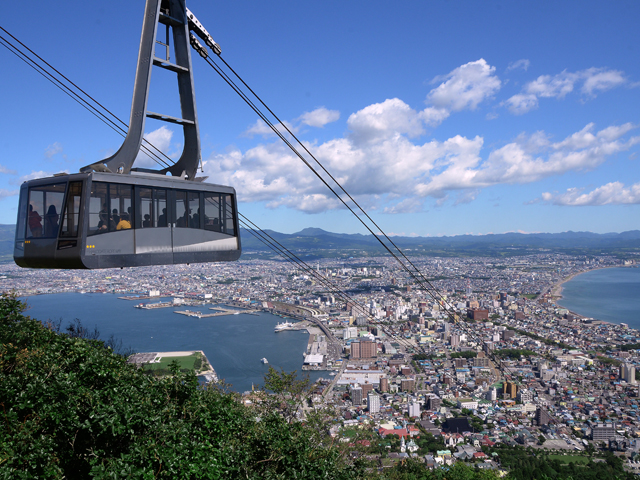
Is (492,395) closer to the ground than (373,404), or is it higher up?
closer to the ground

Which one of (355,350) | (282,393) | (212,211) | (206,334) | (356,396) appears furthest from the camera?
(206,334)

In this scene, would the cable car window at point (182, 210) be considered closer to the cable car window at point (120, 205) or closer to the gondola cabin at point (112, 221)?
the gondola cabin at point (112, 221)

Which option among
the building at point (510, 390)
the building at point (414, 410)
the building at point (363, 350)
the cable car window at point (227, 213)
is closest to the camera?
the cable car window at point (227, 213)

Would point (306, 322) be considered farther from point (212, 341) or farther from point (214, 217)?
point (214, 217)

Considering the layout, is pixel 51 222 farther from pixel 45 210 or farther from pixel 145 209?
pixel 145 209

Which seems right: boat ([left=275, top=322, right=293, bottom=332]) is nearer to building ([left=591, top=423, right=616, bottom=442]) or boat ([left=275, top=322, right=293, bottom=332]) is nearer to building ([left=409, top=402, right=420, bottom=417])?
building ([left=409, top=402, right=420, bottom=417])

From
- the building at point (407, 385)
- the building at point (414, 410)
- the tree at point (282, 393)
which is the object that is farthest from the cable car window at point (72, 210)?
the building at point (407, 385)

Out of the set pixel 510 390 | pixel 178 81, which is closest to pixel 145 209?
pixel 178 81

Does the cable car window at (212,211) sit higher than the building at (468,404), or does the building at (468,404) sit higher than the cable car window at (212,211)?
the cable car window at (212,211)
